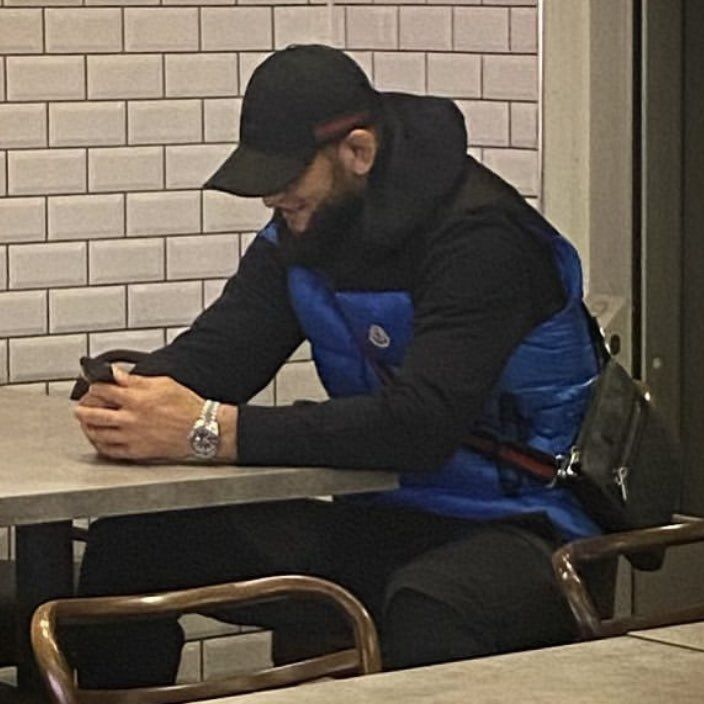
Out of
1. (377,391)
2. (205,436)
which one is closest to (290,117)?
(377,391)

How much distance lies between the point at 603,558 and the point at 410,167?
2.88 feet

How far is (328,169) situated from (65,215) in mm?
1157

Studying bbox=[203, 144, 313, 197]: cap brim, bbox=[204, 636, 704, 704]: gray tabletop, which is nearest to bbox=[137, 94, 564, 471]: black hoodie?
bbox=[203, 144, 313, 197]: cap brim

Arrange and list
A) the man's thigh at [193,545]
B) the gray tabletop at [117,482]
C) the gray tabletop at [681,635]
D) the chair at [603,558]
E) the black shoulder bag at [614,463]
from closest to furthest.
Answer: the gray tabletop at [681,635] → the chair at [603,558] → the gray tabletop at [117,482] → the black shoulder bag at [614,463] → the man's thigh at [193,545]

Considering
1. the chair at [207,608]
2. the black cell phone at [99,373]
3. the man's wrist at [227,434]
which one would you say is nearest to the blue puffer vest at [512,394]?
the man's wrist at [227,434]

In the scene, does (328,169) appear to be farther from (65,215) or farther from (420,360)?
(65,215)

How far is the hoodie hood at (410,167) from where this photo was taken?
3449 mm

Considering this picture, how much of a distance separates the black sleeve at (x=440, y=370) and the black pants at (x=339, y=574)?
0.18 metres

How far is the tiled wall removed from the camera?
175 inches

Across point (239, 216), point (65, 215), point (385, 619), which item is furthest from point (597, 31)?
point (385, 619)

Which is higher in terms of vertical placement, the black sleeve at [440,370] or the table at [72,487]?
the black sleeve at [440,370]

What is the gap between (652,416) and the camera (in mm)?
3512

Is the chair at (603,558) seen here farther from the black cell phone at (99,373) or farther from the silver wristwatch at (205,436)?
the black cell phone at (99,373)

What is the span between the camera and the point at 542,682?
219cm
